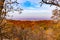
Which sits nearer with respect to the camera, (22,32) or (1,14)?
(1,14)

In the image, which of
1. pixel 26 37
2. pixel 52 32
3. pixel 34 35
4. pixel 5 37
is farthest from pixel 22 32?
pixel 5 37

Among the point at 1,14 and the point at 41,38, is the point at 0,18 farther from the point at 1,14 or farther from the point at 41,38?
the point at 41,38

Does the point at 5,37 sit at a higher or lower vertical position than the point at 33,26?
higher

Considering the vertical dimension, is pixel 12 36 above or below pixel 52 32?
above

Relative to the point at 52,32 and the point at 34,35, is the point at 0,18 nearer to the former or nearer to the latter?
the point at 34,35

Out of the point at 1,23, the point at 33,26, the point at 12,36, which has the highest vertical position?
the point at 1,23

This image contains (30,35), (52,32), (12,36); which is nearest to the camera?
(12,36)

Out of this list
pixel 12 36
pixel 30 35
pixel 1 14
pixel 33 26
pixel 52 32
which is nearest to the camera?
pixel 1 14

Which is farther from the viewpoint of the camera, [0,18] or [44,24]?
[44,24]

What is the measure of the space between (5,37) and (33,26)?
4899mm

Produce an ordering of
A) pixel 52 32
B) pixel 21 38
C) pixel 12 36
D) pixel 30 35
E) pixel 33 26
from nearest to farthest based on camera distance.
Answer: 1. pixel 12 36
2. pixel 21 38
3. pixel 30 35
4. pixel 52 32
5. pixel 33 26

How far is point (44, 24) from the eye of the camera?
11617mm

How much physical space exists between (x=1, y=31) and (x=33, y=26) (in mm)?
4946

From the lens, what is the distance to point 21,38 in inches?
347
